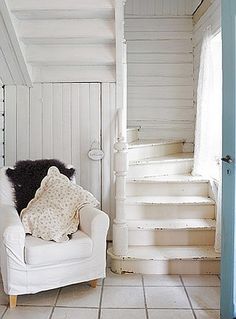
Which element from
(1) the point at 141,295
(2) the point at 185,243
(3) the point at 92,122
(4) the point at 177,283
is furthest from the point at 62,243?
(3) the point at 92,122

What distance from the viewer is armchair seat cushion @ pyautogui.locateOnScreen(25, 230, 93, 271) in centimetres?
261

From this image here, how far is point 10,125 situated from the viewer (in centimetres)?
390

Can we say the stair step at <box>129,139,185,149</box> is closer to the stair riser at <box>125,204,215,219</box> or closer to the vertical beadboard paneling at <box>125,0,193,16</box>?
the stair riser at <box>125,204,215,219</box>

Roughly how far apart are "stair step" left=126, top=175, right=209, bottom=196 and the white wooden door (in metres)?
0.36

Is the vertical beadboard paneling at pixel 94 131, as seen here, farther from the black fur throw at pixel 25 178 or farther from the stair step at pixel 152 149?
the black fur throw at pixel 25 178

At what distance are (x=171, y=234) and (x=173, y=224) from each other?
0.09 metres

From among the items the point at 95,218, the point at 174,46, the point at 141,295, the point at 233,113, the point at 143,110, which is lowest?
the point at 141,295

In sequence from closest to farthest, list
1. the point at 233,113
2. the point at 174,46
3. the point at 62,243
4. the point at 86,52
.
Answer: the point at 233,113 → the point at 62,243 → the point at 86,52 → the point at 174,46

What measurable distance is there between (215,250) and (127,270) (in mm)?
750

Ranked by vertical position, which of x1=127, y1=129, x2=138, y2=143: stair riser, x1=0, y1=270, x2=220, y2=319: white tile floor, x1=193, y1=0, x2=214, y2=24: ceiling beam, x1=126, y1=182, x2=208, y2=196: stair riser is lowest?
x1=0, y1=270, x2=220, y2=319: white tile floor

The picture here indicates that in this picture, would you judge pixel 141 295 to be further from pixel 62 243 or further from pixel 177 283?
pixel 62 243

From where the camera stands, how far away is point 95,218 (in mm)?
2818

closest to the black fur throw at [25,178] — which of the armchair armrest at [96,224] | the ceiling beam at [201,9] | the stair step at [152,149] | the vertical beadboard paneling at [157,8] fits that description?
the armchair armrest at [96,224]

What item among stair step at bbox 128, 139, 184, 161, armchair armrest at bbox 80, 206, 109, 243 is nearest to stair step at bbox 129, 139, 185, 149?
stair step at bbox 128, 139, 184, 161
